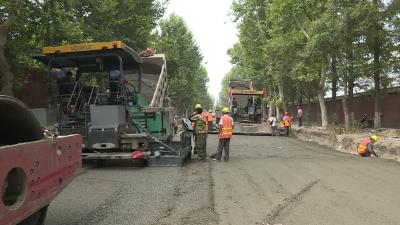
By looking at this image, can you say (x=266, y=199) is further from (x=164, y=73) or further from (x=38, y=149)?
(x=164, y=73)

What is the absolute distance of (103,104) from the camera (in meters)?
12.2

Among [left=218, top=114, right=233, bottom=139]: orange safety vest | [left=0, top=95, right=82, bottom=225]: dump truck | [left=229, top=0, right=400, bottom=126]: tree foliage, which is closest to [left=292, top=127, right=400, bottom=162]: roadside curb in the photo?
[left=229, top=0, right=400, bottom=126]: tree foliage

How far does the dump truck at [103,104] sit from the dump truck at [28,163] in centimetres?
573

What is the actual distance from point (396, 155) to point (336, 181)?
6.45m

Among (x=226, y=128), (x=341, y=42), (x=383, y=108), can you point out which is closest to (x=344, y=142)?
(x=341, y=42)

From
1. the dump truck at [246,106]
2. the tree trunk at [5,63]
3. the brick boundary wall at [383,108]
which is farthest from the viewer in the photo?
the dump truck at [246,106]

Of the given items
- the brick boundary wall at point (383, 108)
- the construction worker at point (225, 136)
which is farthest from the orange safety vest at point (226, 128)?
the brick boundary wall at point (383, 108)

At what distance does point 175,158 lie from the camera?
1267 centimetres

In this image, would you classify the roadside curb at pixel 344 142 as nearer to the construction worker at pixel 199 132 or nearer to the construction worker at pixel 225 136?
the construction worker at pixel 225 136

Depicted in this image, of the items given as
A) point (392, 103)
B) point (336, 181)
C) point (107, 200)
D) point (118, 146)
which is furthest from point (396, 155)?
point (392, 103)

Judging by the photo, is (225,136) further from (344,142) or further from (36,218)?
(36,218)

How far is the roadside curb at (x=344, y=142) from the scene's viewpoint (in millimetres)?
16422

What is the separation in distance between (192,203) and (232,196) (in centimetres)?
89

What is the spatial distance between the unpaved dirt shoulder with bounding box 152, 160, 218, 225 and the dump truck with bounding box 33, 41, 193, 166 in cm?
133
